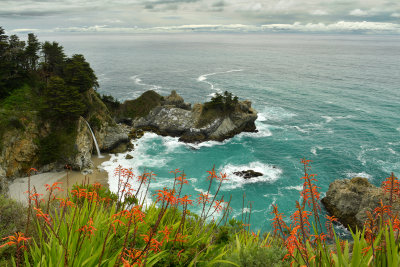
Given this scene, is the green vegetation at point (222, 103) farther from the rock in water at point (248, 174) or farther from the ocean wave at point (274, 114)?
the rock in water at point (248, 174)

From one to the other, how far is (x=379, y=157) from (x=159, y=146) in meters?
34.5

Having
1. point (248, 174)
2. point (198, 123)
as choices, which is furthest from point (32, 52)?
point (248, 174)

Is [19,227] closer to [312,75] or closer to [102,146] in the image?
[102,146]

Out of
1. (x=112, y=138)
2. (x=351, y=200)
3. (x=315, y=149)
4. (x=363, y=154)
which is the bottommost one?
(x=351, y=200)

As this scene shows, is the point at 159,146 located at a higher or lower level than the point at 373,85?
lower

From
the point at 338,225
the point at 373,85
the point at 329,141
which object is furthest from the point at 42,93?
the point at 373,85

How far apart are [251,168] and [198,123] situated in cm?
1442

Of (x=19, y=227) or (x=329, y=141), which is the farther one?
(x=329, y=141)

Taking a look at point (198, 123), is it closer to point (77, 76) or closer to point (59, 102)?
point (77, 76)

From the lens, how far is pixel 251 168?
3544 centimetres

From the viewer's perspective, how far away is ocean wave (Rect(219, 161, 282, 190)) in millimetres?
31922

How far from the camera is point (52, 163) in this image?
103 feet

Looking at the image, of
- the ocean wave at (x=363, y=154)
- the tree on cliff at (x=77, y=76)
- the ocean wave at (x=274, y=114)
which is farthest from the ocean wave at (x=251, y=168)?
the tree on cliff at (x=77, y=76)

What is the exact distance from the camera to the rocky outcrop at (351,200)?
2303 centimetres
